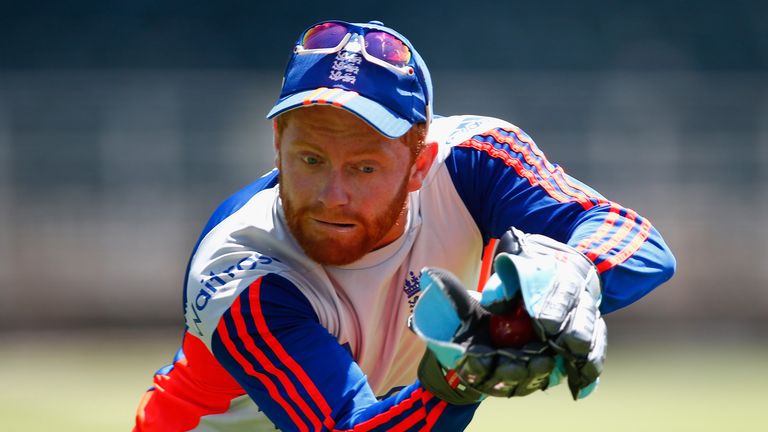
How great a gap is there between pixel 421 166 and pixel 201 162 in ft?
27.5

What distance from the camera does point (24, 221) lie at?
11.2 meters

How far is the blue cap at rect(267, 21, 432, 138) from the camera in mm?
3201

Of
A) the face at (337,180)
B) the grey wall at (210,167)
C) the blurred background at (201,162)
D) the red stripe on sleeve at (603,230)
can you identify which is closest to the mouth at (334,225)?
the face at (337,180)

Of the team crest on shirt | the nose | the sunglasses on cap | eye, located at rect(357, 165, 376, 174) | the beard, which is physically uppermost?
the sunglasses on cap

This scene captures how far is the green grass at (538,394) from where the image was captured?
7340 millimetres

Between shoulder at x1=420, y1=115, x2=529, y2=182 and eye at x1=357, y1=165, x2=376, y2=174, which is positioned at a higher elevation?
shoulder at x1=420, y1=115, x2=529, y2=182

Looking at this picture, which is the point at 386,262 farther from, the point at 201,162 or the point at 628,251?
the point at 201,162

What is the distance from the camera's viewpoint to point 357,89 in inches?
128

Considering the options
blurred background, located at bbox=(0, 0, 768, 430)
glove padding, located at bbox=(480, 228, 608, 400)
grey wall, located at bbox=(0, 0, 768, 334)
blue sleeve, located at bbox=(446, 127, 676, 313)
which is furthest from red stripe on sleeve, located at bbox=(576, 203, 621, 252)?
grey wall, located at bbox=(0, 0, 768, 334)

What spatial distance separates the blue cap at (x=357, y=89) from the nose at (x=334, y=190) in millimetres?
191

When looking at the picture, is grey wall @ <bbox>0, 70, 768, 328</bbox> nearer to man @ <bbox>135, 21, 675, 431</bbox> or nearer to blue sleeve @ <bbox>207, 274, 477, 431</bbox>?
man @ <bbox>135, 21, 675, 431</bbox>

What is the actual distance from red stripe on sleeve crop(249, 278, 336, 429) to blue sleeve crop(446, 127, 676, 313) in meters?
0.82

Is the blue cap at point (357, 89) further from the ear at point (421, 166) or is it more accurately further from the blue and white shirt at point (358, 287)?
the blue and white shirt at point (358, 287)

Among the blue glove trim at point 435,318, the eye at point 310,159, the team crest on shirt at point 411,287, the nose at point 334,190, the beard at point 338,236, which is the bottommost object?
the blue glove trim at point 435,318
